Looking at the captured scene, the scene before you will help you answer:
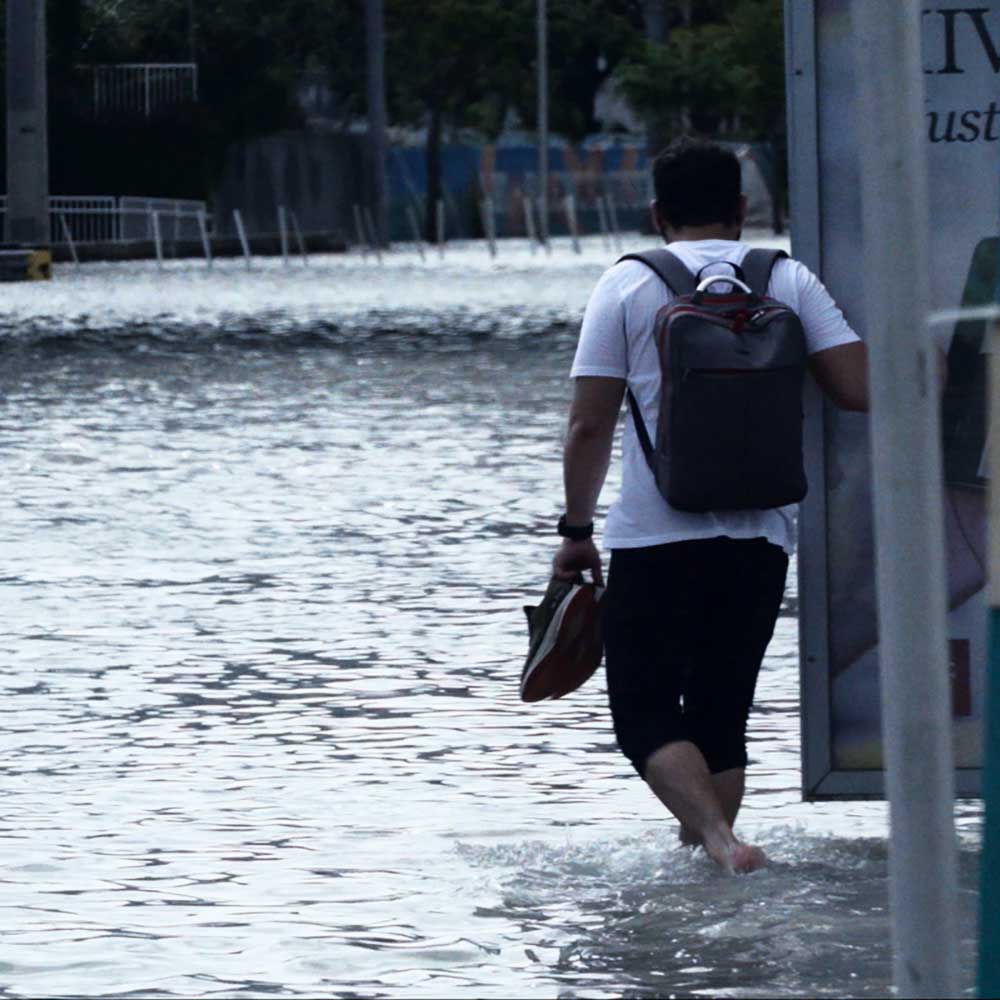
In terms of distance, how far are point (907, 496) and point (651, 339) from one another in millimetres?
1890

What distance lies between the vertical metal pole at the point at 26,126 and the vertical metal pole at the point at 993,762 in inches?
1493

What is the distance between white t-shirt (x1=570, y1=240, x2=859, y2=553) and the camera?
579 cm

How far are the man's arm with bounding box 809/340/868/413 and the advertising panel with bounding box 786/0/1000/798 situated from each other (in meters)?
0.17

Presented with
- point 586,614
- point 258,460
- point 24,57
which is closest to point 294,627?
point 586,614

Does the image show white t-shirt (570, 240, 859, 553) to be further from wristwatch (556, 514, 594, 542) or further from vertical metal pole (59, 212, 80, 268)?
vertical metal pole (59, 212, 80, 268)

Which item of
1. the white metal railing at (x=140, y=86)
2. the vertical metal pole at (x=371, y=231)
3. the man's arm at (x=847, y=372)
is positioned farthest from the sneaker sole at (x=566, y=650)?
the vertical metal pole at (x=371, y=231)

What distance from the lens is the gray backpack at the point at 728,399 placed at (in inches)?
221

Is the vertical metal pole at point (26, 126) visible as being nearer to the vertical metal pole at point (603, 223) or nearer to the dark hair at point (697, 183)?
the vertical metal pole at point (603, 223)

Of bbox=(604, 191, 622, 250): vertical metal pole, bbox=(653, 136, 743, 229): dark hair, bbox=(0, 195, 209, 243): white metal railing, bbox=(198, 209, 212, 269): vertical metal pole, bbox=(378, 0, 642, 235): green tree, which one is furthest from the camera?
bbox=(378, 0, 642, 235): green tree

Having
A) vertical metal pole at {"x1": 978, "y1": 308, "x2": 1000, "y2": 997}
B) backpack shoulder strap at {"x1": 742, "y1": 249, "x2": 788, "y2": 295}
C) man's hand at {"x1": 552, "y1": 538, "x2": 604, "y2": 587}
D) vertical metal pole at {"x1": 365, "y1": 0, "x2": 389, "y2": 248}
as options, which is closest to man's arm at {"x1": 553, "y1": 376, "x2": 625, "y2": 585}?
man's hand at {"x1": 552, "y1": 538, "x2": 604, "y2": 587}

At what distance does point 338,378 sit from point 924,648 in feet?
58.0

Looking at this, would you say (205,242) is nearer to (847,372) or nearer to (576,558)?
(576,558)

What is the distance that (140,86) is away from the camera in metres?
61.7

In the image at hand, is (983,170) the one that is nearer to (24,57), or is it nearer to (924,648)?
(924,648)
